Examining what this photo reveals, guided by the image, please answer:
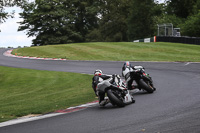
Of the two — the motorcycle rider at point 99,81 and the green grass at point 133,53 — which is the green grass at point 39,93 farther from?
the green grass at point 133,53

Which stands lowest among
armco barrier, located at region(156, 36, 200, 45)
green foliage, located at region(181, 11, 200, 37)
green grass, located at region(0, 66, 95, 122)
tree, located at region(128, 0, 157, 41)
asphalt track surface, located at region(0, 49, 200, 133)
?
green grass, located at region(0, 66, 95, 122)

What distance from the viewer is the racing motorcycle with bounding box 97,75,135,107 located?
29.6 feet

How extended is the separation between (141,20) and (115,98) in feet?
210

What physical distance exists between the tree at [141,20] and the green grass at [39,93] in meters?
51.3

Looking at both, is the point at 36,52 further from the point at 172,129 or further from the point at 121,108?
the point at 172,129

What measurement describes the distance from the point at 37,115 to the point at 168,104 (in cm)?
355

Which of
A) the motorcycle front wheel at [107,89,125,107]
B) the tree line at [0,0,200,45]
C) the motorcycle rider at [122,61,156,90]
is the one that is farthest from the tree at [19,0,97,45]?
the motorcycle front wheel at [107,89,125,107]

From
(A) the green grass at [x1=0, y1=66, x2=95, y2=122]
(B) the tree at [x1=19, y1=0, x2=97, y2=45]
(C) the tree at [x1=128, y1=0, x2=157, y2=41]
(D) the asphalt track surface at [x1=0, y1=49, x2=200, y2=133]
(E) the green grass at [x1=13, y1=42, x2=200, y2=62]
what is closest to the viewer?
(D) the asphalt track surface at [x1=0, y1=49, x2=200, y2=133]

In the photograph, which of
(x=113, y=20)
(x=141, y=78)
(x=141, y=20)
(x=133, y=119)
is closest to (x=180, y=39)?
(x=141, y=78)

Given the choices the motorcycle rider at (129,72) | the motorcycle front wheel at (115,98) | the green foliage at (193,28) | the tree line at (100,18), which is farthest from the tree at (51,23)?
Answer: the motorcycle front wheel at (115,98)

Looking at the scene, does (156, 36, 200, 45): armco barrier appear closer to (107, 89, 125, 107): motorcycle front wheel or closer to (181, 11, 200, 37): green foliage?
(181, 11, 200, 37): green foliage

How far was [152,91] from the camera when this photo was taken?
11.5 m

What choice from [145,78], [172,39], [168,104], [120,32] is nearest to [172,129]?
[168,104]

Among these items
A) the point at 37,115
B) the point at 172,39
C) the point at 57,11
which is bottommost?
the point at 37,115
